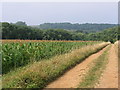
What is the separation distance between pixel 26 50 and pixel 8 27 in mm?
47909

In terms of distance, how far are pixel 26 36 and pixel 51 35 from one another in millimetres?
15814

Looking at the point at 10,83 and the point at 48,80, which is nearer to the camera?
the point at 10,83

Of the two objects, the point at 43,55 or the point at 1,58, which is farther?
the point at 43,55

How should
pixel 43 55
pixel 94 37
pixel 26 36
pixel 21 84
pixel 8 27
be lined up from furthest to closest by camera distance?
pixel 94 37 < pixel 26 36 < pixel 8 27 < pixel 43 55 < pixel 21 84

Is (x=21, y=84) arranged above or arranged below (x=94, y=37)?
above

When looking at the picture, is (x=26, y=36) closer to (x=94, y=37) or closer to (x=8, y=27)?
(x=8, y=27)

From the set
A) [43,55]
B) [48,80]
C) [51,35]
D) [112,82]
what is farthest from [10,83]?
[51,35]

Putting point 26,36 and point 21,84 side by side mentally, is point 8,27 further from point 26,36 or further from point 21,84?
point 21,84

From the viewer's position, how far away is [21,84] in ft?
29.5

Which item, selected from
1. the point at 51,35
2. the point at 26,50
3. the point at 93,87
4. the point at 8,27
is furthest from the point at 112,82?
the point at 51,35

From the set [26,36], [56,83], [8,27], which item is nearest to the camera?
[56,83]

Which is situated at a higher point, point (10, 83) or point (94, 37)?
point (10, 83)

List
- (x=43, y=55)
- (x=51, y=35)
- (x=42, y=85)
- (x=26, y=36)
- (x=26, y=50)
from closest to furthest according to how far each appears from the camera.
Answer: (x=42, y=85) → (x=26, y=50) → (x=43, y=55) → (x=26, y=36) → (x=51, y=35)

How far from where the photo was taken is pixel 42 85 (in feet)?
31.6
